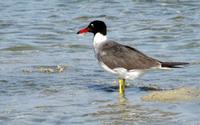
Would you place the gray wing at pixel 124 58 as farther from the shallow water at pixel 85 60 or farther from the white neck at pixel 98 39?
the shallow water at pixel 85 60

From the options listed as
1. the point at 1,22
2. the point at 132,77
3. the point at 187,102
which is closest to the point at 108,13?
the point at 1,22

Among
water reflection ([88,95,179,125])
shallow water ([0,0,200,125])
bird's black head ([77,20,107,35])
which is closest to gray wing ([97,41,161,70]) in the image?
shallow water ([0,0,200,125])

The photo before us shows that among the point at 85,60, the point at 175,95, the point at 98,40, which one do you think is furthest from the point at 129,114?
the point at 85,60

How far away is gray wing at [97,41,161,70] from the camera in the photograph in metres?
10.8

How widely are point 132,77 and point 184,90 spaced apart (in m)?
0.92

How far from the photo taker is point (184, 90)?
34.1 ft

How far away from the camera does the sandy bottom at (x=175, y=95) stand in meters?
9.98

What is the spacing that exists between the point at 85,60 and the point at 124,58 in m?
2.75

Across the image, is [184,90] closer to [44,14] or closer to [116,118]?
[116,118]

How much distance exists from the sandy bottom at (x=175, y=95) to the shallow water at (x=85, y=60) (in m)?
0.12

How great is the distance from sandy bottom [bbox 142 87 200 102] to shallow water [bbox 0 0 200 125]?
12 cm

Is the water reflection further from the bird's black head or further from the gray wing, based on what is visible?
the bird's black head

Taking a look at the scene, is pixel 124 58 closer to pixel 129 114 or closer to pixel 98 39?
pixel 98 39

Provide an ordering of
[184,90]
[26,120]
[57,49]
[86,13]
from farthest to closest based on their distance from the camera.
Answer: [86,13] < [57,49] < [184,90] < [26,120]
